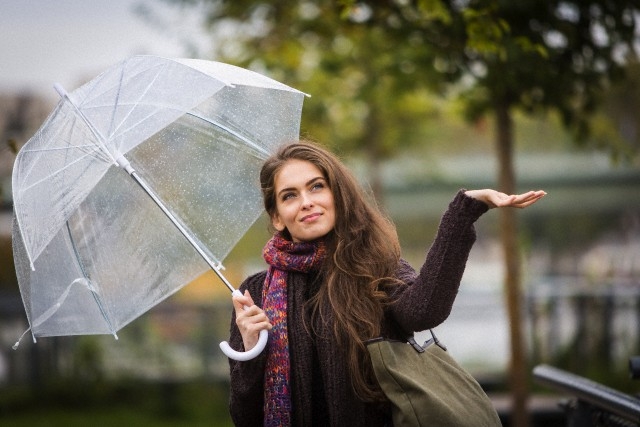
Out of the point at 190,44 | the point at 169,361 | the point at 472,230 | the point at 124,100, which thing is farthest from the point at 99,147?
the point at 169,361

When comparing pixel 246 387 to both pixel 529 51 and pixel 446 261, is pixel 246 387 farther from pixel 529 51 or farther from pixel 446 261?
pixel 529 51

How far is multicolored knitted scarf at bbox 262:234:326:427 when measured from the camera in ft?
9.74

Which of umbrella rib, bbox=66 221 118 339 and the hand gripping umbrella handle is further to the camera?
umbrella rib, bbox=66 221 118 339

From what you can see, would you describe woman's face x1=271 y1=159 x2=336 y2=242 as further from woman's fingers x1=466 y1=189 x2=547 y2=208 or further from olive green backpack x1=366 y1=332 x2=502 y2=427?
woman's fingers x1=466 y1=189 x2=547 y2=208

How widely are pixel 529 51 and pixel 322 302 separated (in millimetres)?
2504

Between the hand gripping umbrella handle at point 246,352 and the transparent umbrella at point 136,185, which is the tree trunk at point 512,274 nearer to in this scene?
the transparent umbrella at point 136,185

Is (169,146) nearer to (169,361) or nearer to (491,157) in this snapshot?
(169,361)

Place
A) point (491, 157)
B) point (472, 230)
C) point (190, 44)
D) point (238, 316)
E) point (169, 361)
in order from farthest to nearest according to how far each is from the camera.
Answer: point (491, 157) → point (169, 361) → point (190, 44) → point (238, 316) → point (472, 230)

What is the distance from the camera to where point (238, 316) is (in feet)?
9.76

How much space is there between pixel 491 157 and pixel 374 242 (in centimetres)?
1415

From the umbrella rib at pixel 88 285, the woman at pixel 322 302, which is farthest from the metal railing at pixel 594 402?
the umbrella rib at pixel 88 285

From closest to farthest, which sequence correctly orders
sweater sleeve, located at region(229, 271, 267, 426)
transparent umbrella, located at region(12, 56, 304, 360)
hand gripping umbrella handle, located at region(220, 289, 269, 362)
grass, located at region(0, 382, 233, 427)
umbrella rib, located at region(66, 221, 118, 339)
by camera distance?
1. hand gripping umbrella handle, located at region(220, 289, 269, 362)
2. sweater sleeve, located at region(229, 271, 267, 426)
3. transparent umbrella, located at region(12, 56, 304, 360)
4. umbrella rib, located at region(66, 221, 118, 339)
5. grass, located at region(0, 382, 233, 427)

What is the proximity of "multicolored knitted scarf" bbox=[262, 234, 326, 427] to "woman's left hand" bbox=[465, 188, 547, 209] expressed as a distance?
0.59 metres

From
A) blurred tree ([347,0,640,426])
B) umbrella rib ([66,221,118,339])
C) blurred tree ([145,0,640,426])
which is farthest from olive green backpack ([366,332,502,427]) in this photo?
blurred tree ([347,0,640,426])
